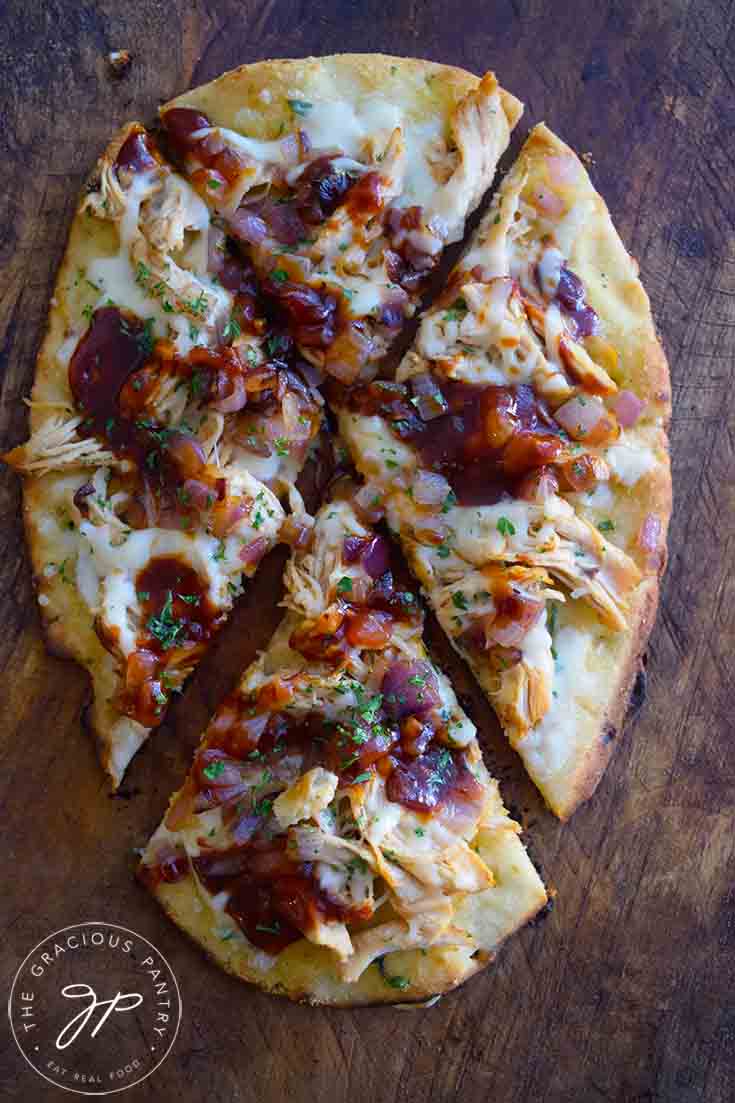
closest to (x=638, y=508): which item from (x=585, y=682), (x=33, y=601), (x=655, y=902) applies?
(x=585, y=682)

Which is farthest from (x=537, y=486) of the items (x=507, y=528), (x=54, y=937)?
(x=54, y=937)

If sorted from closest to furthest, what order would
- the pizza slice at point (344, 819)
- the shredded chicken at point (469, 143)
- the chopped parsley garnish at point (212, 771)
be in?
the pizza slice at point (344, 819), the chopped parsley garnish at point (212, 771), the shredded chicken at point (469, 143)

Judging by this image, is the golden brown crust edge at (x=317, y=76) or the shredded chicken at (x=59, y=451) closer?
the shredded chicken at (x=59, y=451)

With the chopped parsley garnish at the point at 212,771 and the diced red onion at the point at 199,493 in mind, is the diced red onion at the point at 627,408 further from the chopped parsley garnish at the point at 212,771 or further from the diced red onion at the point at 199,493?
the chopped parsley garnish at the point at 212,771

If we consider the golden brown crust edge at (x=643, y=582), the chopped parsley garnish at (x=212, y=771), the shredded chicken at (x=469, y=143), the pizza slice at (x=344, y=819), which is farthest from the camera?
the golden brown crust edge at (x=643, y=582)

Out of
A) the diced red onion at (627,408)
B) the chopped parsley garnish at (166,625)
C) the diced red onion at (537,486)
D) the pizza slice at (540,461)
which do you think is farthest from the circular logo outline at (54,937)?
the diced red onion at (627,408)

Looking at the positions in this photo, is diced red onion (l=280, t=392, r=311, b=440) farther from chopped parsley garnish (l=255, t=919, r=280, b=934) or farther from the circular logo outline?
the circular logo outline
